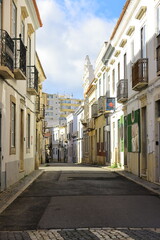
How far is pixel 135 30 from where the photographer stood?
17703mm

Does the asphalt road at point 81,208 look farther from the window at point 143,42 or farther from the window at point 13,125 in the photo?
the window at point 143,42

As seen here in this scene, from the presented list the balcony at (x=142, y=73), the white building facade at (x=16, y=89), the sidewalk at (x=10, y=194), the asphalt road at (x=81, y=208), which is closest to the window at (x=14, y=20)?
the white building facade at (x=16, y=89)

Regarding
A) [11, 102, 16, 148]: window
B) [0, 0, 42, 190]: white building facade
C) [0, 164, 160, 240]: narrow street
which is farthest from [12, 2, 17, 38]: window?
[0, 164, 160, 240]: narrow street

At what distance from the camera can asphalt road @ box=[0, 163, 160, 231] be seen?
23.0 ft

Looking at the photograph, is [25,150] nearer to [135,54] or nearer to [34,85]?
[34,85]

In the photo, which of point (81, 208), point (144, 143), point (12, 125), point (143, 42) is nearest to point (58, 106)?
point (143, 42)

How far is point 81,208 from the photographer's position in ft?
27.9

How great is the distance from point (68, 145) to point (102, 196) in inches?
2071

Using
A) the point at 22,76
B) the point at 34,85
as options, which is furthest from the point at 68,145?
the point at 22,76

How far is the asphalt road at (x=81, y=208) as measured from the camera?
7.02 m

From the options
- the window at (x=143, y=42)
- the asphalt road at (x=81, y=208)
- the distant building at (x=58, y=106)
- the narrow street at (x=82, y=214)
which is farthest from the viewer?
the distant building at (x=58, y=106)

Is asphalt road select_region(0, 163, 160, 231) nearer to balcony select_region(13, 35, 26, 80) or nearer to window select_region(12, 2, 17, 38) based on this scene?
balcony select_region(13, 35, 26, 80)

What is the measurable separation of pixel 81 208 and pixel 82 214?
697 mm

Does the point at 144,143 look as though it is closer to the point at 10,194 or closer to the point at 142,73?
the point at 142,73
